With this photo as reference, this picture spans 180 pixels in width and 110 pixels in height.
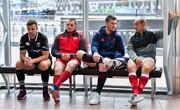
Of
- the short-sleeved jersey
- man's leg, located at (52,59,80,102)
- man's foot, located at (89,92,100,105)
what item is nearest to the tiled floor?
man's foot, located at (89,92,100,105)

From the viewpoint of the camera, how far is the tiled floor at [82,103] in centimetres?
434

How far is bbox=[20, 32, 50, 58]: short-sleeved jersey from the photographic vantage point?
4.83 m

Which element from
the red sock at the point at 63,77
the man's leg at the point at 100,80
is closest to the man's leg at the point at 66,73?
the red sock at the point at 63,77

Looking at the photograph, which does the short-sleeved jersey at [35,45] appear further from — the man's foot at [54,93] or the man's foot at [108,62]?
the man's foot at [108,62]

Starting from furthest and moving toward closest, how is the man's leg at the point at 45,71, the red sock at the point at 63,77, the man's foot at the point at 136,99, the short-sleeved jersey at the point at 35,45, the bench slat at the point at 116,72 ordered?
1. the short-sleeved jersey at the point at 35,45
2. the man's leg at the point at 45,71
3. the red sock at the point at 63,77
4. the bench slat at the point at 116,72
5. the man's foot at the point at 136,99

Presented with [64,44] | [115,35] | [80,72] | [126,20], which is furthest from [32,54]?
[126,20]

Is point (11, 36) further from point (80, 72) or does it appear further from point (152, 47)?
point (152, 47)

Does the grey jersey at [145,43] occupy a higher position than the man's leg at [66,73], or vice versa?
the grey jersey at [145,43]

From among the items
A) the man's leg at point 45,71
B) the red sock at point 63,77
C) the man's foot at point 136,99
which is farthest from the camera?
the man's leg at point 45,71

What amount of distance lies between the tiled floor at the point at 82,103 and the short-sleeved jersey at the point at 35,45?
2.15 ft

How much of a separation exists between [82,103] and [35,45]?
109 cm

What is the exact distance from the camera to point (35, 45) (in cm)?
485

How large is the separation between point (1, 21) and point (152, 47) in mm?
2453

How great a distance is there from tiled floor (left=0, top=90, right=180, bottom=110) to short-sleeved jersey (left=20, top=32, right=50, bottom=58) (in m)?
0.66
